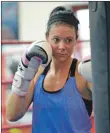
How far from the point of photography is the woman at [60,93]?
701 mm

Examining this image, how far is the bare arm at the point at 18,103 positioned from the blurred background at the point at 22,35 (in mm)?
79

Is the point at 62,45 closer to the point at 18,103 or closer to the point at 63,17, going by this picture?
the point at 63,17

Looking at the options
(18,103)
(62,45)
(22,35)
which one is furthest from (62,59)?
(22,35)

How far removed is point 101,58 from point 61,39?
242mm

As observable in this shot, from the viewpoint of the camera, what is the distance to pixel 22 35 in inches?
73.9

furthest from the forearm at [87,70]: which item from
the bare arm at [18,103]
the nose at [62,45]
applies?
the bare arm at [18,103]

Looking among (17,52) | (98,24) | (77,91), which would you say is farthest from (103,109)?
(17,52)

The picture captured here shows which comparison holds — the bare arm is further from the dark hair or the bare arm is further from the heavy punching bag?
the heavy punching bag

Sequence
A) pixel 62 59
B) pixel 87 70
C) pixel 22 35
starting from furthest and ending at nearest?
pixel 22 35 → pixel 62 59 → pixel 87 70

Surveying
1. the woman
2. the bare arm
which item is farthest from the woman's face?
the bare arm

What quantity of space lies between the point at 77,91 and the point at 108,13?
326mm

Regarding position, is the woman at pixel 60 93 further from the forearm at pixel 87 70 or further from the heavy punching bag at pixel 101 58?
the heavy punching bag at pixel 101 58

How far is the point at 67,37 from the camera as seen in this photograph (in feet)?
2.29

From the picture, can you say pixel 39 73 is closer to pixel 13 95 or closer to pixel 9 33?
pixel 13 95
